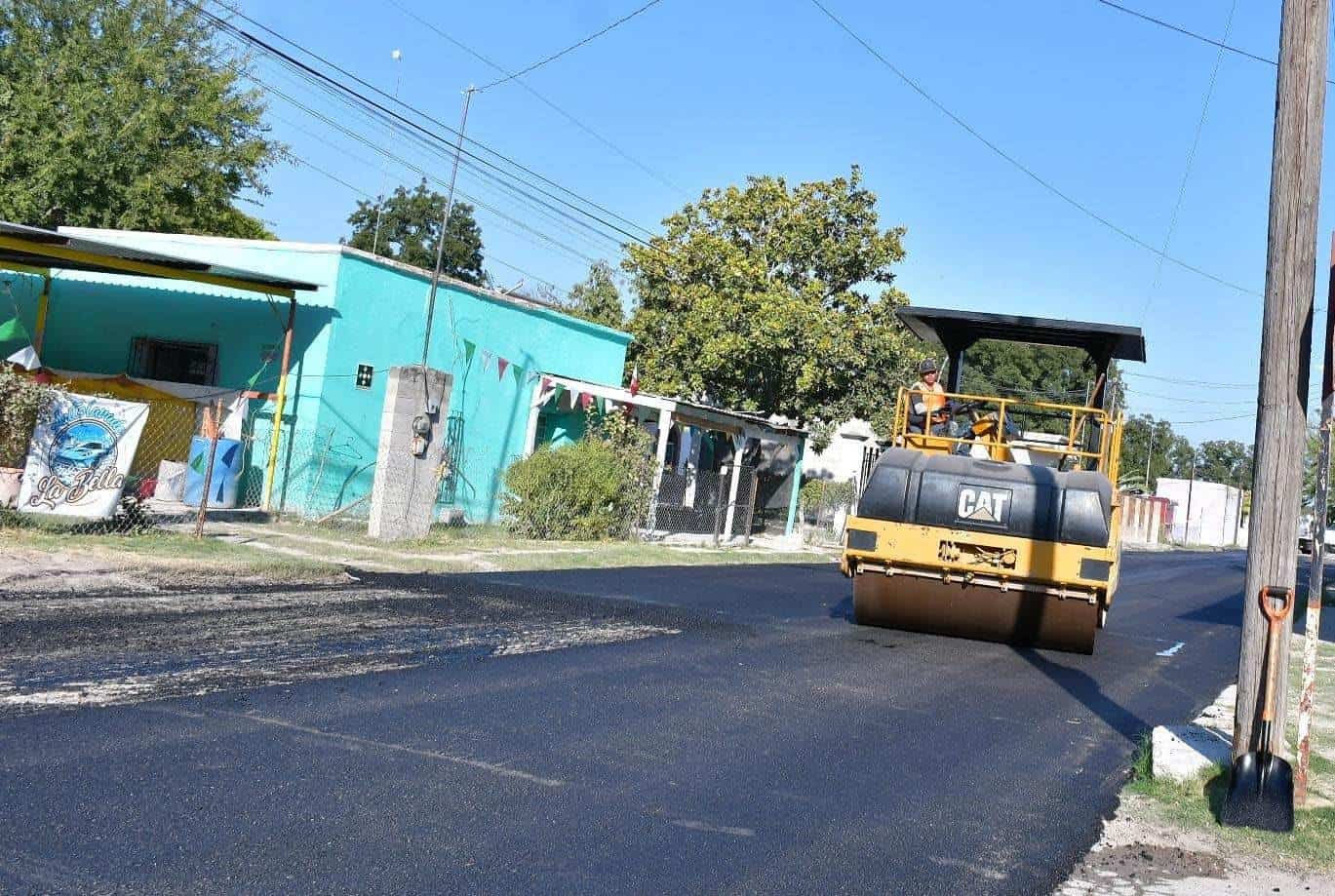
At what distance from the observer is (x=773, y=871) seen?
5.07 metres

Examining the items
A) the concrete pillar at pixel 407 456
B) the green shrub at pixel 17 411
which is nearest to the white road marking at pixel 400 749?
the green shrub at pixel 17 411

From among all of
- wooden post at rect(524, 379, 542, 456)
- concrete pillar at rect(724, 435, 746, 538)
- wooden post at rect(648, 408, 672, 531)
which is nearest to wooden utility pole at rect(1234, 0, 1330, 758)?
wooden post at rect(648, 408, 672, 531)

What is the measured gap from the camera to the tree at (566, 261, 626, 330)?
157ft

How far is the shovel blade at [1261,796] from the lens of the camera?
20.5 ft

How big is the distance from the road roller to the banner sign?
7984 millimetres

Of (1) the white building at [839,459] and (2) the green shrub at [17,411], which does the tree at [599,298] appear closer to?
(1) the white building at [839,459]

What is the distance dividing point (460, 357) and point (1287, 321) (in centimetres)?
1836

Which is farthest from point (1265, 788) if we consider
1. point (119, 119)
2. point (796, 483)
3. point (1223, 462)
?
point (1223, 462)

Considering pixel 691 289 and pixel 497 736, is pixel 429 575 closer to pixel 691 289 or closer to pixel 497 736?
pixel 497 736

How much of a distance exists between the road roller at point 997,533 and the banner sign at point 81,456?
7.98m

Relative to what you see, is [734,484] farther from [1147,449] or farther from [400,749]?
[1147,449]

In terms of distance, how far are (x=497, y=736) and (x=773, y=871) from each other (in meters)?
2.16

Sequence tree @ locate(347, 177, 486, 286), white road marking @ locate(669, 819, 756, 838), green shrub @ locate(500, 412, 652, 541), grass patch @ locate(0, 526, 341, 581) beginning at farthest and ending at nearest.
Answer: tree @ locate(347, 177, 486, 286) → green shrub @ locate(500, 412, 652, 541) → grass patch @ locate(0, 526, 341, 581) → white road marking @ locate(669, 819, 756, 838)

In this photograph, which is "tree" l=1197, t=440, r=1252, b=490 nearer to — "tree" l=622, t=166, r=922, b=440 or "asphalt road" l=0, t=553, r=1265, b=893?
"tree" l=622, t=166, r=922, b=440
